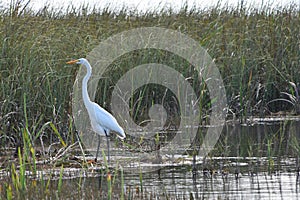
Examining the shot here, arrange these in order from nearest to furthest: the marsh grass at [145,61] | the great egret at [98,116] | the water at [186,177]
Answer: the water at [186,177], the great egret at [98,116], the marsh grass at [145,61]

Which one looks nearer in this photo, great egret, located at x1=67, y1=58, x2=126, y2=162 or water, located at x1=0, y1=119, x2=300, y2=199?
water, located at x1=0, y1=119, x2=300, y2=199

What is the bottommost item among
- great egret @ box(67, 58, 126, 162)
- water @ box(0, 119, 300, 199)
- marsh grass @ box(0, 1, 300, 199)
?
water @ box(0, 119, 300, 199)

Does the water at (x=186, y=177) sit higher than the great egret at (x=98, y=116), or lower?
lower

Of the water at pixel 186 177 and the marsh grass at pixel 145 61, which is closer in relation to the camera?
the water at pixel 186 177

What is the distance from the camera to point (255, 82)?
1027 centimetres

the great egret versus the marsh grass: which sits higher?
the marsh grass

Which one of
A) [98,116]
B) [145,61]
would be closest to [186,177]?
[98,116]

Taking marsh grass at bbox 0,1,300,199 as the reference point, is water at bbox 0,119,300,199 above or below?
below

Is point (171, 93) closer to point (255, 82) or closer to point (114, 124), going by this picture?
point (255, 82)

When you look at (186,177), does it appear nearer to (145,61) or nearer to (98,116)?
(98,116)

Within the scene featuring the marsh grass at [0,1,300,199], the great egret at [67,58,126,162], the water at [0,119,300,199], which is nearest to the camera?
the water at [0,119,300,199]

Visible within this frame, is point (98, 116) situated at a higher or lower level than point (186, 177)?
higher

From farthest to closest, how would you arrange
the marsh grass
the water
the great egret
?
the marsh grass, the great egret, the water

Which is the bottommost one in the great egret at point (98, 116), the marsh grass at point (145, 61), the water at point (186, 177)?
the water at point (186, 177)
